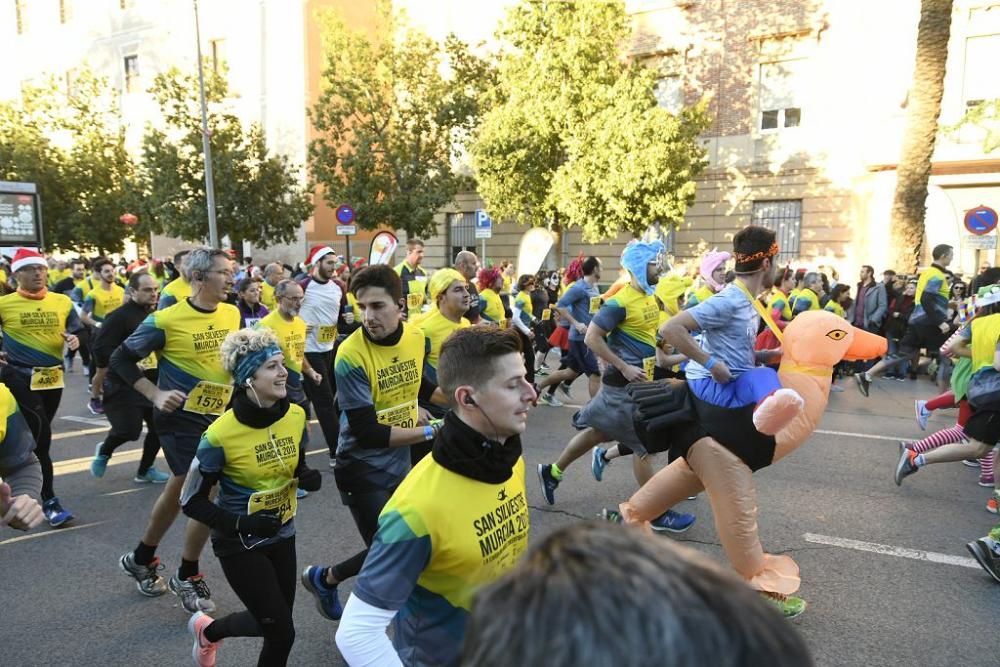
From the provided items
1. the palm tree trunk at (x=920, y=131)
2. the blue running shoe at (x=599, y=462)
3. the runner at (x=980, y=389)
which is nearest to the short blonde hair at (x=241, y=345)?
the blue running shoe at (x=599, y=462)

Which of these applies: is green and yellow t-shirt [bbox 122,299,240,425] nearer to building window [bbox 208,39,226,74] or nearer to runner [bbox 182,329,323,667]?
runner [bbox 182,329,323,667]

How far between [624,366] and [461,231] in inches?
893

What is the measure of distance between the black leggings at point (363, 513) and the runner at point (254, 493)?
226 millimetres

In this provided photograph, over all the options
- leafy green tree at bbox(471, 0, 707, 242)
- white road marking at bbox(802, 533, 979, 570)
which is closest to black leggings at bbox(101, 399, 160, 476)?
white road marking at bbox(802, 533, 979, 570)

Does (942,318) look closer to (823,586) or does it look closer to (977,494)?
(977,494)

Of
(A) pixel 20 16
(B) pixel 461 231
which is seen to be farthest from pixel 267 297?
(A) pixel 20 16

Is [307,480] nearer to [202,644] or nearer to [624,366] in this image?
[202,644]

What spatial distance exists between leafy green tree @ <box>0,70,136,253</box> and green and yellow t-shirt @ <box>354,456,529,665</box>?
3164cm

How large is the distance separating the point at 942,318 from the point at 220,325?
10055 millimetres

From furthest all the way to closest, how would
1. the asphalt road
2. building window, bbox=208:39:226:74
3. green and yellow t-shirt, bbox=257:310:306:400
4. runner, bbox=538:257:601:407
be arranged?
building window, bbox=208:39:226:74 → runner, bbox=538:257:601:407 → green and yellow t-shirt, bbox=257:310:306:400 → the asphalt road

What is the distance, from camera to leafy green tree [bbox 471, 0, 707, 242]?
732 inches

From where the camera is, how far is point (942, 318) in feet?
34.3

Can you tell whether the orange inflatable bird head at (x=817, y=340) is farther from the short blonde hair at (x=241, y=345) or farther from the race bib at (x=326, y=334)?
the race bib at (x=326, y=334)

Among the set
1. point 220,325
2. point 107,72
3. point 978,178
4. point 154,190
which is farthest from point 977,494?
point 107,72
